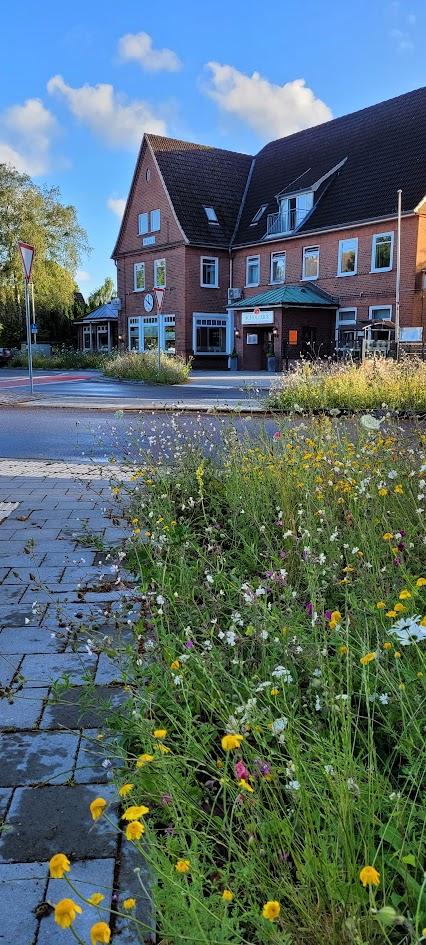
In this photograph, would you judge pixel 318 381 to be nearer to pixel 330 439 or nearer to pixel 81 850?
pixel 330 439

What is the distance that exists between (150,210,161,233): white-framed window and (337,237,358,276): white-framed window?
1274 cm

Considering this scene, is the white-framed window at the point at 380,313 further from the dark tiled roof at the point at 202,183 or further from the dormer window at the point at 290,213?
the dark tiled roof at the point at 202,183

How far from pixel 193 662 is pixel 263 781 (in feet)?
2.71

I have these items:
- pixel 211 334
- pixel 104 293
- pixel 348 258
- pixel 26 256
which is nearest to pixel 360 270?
pixel 348 258

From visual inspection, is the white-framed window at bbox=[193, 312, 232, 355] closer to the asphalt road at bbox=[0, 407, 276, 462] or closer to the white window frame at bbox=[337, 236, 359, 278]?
the white window frame at bbox=[337, 236, 359, 278]

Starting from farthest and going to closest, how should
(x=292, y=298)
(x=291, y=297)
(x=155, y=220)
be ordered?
(x=155, y=220)
(x=291, y=297)
(x=292, y=298)

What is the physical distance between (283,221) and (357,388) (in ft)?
85.3

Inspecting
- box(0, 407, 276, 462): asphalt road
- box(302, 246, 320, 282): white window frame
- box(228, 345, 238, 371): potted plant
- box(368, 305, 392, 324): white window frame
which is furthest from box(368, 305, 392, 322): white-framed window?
box(0, 407, 276, 462): asphalt road

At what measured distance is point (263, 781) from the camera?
5.57 ft

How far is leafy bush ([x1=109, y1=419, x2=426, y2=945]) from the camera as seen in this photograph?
1.49 metres

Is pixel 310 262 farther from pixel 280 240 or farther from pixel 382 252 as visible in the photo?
pixel 382 252

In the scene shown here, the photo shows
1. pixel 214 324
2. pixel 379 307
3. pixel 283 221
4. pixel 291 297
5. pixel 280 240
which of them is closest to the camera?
pixel 379 307

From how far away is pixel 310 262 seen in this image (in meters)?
36.4

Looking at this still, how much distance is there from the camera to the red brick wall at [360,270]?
3070 cm
